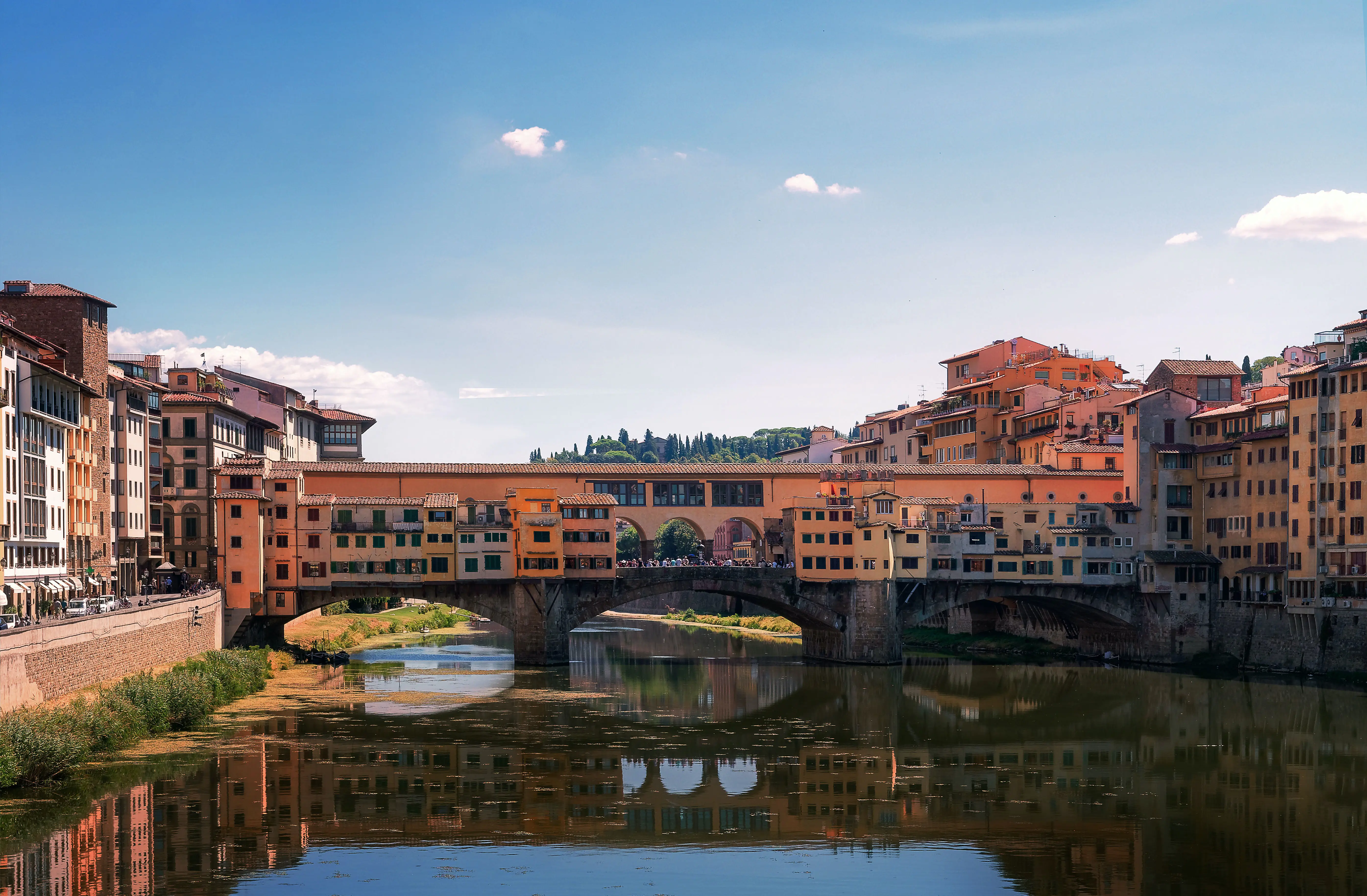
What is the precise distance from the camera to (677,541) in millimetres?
161125

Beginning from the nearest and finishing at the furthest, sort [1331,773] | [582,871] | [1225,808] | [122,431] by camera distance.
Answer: [582,871] < [1225,808] < [1331,773] < [122,431]

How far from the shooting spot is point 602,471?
8481 centimetres

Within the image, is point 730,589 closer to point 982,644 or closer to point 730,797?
point 982,644

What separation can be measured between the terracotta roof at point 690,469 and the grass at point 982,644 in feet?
33.0

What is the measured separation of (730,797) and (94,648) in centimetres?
2151

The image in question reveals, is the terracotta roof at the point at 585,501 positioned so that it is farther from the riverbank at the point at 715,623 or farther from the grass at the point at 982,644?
the riverbank at the point at 715,623

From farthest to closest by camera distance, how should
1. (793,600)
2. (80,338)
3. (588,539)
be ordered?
(793,600) → (588,539) → (80,338)

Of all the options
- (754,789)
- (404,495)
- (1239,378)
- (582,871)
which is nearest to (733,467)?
(404,495)

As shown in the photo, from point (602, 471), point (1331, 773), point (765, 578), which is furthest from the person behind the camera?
point (602, 471)

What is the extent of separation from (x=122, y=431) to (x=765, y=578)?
33.8 metres

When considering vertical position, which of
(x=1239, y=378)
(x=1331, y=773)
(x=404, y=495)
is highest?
(x=1239, y=378)

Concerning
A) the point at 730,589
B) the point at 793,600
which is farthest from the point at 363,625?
the point at 793,600

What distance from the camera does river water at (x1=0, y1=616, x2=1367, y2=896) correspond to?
3397 cm

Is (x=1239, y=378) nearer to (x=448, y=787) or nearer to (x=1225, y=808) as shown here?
(x=1225, y=808)
